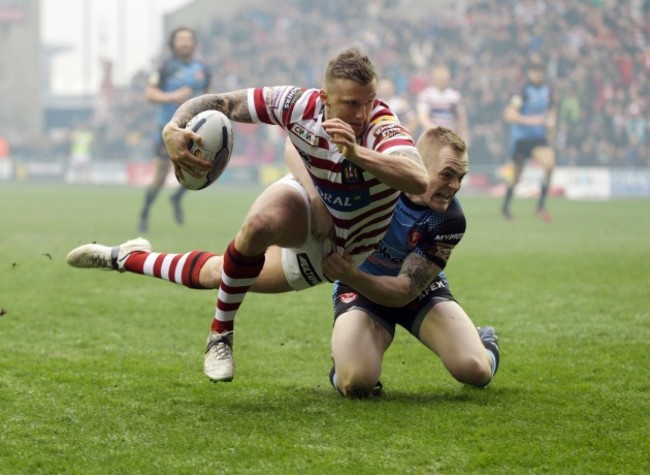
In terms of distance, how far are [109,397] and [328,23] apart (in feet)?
118

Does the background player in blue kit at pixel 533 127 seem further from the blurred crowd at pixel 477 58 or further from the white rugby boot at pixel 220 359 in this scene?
the white rugby boot at pixel 220 359

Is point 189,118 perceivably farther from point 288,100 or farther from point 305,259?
point 305,259

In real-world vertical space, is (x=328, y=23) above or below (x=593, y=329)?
above

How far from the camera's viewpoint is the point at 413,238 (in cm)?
523

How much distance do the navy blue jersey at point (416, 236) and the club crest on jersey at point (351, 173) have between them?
650mm

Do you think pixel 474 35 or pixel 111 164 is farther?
pixel 111 164

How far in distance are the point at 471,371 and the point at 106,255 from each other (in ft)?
6.46

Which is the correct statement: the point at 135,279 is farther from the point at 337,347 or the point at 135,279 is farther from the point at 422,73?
the point at 422,73

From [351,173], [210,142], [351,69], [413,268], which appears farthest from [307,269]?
[351,69]

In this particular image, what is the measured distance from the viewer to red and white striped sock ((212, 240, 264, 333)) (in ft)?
15.7

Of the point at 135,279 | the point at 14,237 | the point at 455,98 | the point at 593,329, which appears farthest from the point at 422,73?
the point at 593,329

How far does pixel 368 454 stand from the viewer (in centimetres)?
395

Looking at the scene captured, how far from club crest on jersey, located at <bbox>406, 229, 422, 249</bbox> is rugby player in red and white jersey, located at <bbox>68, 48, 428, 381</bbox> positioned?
0.29 m

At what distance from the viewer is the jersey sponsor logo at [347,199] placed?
472 cm
